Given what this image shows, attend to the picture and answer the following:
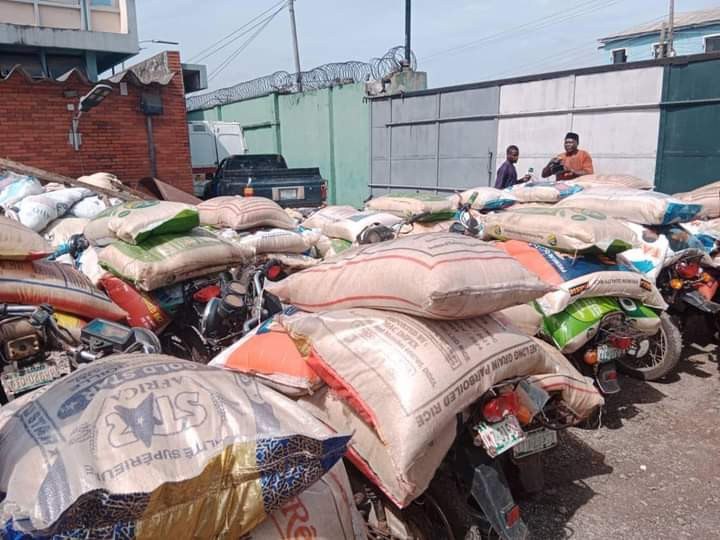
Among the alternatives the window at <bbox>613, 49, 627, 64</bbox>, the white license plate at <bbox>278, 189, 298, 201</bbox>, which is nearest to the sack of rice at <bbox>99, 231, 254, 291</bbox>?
the white license plate at <bbox>278, 189, 298, 201</bbox>

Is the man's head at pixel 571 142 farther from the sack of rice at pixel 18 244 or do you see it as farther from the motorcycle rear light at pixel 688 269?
the sack of rice at pixel 18 244

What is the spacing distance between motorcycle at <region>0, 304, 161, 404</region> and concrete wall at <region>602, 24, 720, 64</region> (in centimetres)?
2077

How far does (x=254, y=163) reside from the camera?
10086 millimetres

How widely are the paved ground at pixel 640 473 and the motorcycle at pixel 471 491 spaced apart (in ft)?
1.91

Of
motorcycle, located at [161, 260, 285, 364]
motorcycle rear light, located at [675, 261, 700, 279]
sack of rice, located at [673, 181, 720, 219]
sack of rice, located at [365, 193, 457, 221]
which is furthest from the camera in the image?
sack of rice, located at [365, 193, 457, 221]

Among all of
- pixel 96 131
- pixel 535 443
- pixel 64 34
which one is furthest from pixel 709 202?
pixel 64 34

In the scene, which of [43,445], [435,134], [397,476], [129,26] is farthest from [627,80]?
[129,26]

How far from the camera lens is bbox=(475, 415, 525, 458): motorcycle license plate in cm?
206

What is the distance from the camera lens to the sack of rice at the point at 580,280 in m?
3.37

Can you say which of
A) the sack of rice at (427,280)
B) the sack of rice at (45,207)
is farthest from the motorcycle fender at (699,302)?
the sack of rice at (45,207)

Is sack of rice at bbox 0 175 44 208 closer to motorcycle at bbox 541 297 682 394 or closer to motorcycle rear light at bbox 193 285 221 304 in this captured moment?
motorcycle rear light at bbox 193 285 221 304

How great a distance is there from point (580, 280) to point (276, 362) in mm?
2072

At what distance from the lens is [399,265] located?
2.23 meters

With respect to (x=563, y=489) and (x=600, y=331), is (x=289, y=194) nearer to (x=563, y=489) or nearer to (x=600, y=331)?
(x=600, y=331)
